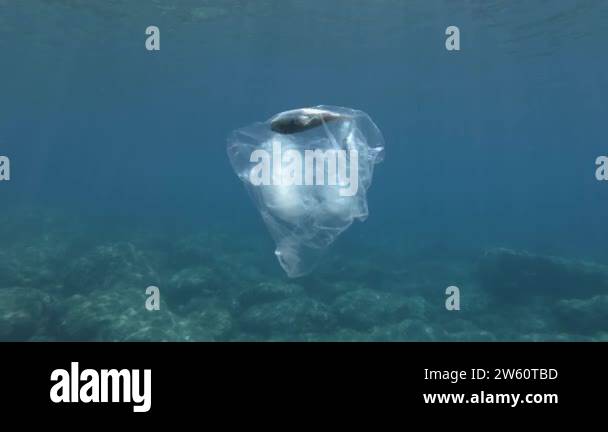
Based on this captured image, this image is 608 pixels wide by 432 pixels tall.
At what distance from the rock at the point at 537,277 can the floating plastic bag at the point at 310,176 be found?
496 inches

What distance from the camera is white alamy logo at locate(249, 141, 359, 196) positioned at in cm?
546

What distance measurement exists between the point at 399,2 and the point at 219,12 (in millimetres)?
10361

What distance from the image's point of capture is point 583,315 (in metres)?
13.5

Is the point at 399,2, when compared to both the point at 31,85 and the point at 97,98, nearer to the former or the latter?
the point at 31,85

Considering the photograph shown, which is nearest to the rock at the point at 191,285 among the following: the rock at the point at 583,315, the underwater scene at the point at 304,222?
the underwater scene at the point at 304,222

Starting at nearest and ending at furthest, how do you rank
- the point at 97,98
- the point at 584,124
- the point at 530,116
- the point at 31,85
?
the point at 31,85
the point at 97,98
the point at 530,116
the point at 584,124

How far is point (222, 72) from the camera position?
45.6 m

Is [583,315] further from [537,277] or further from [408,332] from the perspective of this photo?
[408,332]

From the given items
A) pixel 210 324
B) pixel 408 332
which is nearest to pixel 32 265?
pixel 210 324

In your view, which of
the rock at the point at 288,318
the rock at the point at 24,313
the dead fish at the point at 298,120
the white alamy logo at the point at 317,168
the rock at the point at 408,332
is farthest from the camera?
the rock at the point at 288,318

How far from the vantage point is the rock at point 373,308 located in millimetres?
12961

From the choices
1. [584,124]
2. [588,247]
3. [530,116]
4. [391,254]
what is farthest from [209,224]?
[584,124]

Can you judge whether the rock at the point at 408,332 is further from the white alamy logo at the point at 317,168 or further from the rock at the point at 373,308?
the white alamy logo at the point at 317,168

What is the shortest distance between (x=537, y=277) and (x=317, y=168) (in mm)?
14509
